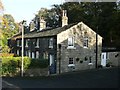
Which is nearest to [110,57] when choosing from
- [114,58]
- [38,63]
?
[114,58]

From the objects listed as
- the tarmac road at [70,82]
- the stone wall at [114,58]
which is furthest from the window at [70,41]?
the tarmac road at [70,82]

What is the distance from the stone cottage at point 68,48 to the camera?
34062 millimetres

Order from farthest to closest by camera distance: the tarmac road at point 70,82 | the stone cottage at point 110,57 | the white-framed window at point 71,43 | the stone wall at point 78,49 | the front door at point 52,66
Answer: the stone cottage at point 110,57 < the white-framed window at point 71,43 < the stone wall at point 78,49 < the front door at point 52,66 < the tarmac road at point 70,82

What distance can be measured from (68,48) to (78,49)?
5.42 ft

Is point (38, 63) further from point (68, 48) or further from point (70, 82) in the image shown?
point (70, 82)

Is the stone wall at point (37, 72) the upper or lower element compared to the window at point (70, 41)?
lower

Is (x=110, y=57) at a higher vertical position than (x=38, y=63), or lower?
higher

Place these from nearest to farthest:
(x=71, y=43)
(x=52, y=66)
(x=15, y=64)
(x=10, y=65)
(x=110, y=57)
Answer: (x=10, y=65)
(x=15, y=64)
(x=52, y=66)
(x=71, y=43)
(x=110, y=57)

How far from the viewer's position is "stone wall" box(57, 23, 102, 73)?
34.2m

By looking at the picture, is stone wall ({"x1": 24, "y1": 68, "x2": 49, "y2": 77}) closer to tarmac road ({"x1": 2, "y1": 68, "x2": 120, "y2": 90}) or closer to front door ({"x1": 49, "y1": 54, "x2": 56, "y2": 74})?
front door ({"x1": 49, "y1": 54, "x2": 56, "y2": 74})

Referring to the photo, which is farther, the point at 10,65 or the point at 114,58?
the point at 114,58

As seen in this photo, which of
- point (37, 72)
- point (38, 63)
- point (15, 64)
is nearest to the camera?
point (15, 64)

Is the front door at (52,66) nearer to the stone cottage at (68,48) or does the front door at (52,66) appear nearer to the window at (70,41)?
the stone cottage at (68,48)

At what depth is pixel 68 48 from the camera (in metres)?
34.7
